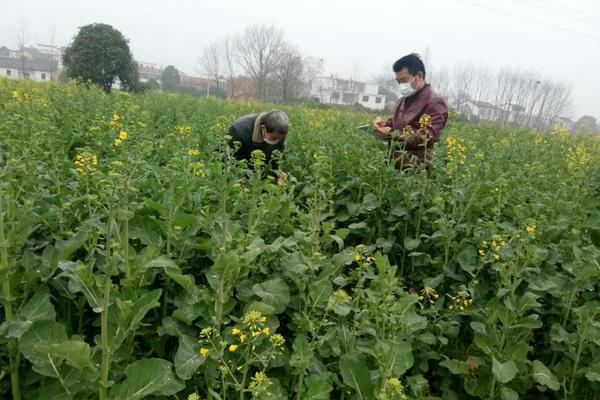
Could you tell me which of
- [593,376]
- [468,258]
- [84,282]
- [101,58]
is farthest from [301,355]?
[101,58]

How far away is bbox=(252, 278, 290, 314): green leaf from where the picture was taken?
86.1 inches

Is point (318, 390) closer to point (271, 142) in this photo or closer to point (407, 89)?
point (271, 142)

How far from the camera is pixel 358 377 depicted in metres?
2.06

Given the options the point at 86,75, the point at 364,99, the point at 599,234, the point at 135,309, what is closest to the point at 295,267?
the point at 135,309

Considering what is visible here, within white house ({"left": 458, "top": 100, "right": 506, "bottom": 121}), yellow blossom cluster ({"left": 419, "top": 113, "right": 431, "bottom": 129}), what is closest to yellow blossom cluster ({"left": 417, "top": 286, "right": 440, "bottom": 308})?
yellow blossom cluster ({"left": 419, "top": 113, "right": 431, "bottom": 129})

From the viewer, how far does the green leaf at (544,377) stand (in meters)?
2.56

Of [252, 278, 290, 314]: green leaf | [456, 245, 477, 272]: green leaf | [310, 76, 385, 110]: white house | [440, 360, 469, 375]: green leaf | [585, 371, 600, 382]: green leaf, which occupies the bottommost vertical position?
[440, 360, 469, 375]: green leaf

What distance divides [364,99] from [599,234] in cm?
10137

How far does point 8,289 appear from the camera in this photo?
6.08 ft

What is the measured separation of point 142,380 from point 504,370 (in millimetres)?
1841

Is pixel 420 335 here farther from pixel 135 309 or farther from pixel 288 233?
pixel 135 309

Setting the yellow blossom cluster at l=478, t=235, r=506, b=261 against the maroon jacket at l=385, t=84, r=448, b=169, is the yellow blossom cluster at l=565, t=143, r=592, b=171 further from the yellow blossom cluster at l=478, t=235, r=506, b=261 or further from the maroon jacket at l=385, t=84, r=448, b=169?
the yellow blossom cluster at l=478, t=235, r=506, b=261

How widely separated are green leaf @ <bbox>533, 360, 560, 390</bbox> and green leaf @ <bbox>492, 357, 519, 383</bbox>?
0.27 meters

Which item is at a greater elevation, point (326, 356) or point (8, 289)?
point (8, 289)
